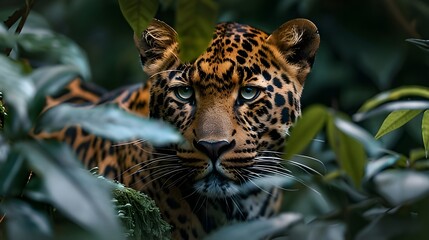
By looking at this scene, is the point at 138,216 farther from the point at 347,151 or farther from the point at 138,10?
the point at 347,151

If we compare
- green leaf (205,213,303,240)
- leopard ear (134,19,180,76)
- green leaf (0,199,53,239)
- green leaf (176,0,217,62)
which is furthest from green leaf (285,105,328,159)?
leopard ear (134,19,180,76)

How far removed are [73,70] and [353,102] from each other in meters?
5.02

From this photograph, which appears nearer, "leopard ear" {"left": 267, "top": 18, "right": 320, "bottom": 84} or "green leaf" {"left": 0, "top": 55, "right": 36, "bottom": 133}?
"green leaf" {"left": 0, "top": 55, "right": 36, "bottom": 133}

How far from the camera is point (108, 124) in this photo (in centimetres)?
136

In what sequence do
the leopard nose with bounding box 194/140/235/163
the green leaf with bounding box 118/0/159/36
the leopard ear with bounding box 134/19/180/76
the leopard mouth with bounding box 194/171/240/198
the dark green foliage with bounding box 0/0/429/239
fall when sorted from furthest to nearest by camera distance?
the leopard ear with bounding box 134/19/180/76 < the leopard mouth with bounding box 194/171/240/198 < the leopard nose with bounding box 194/140/235/163 < the green leaf with bounding box 118/0/159/36 < the dark green foliage with bounding box 0/0/429/239

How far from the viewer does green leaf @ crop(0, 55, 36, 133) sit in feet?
4.19

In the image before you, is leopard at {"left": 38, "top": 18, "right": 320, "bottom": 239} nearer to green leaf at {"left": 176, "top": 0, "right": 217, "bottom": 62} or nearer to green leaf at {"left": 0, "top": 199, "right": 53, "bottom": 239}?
green leaf at {"left": 176, "top": 0, "right": 217, "bottom": 62}

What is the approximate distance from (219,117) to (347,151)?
4.87 feet

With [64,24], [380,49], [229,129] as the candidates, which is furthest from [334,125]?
[64,24]

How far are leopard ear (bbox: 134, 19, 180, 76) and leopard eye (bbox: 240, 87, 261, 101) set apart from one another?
261mm

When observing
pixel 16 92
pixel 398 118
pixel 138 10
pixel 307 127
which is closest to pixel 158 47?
pixel 398 118

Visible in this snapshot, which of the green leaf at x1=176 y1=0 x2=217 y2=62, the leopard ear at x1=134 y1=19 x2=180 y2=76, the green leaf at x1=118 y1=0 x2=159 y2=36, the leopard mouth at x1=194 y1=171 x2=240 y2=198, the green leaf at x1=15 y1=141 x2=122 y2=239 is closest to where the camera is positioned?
the green leaf at x1=15 y1=141 x2=122 y2=239

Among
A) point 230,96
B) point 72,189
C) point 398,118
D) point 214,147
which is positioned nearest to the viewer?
point 72,189

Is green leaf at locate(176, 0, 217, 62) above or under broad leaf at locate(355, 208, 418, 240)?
above
